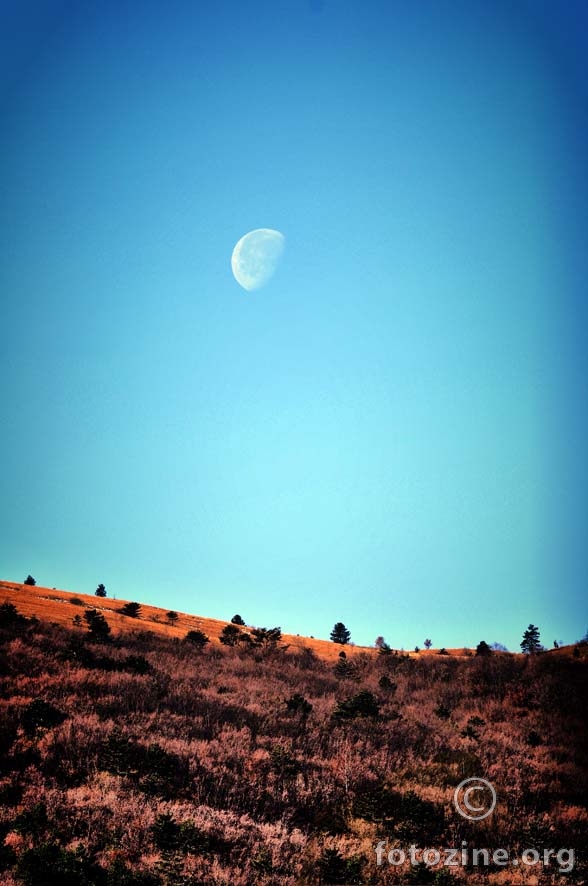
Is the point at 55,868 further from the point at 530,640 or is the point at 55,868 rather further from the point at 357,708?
the point at 530,640

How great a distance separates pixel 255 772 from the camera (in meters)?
10.9

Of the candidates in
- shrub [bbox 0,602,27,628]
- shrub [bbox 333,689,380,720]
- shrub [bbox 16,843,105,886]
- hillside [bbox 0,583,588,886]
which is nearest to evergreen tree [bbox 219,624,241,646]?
hillside [bbox 0,583,588,886]

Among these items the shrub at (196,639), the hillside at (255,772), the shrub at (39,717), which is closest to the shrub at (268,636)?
the shrub at (196,639)

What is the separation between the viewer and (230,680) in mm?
19250

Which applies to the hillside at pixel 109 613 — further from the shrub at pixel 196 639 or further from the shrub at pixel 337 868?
the shrub at pixel 337 868

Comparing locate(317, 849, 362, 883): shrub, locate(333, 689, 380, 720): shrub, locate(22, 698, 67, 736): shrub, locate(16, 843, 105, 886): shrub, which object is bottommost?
locate(16, 843, 105, 886): shrub

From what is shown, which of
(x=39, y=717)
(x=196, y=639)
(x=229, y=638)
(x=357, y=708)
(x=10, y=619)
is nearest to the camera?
(x=39, y=717)

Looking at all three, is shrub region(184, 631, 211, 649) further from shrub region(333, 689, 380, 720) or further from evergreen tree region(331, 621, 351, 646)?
evergreen tree region(331, 621, 351, 646)

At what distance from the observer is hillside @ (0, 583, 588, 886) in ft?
24.5

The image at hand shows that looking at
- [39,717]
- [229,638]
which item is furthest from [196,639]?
[39,717]

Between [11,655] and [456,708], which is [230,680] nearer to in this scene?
[11,655]

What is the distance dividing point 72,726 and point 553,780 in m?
13.6

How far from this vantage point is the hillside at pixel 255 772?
7.48 meters

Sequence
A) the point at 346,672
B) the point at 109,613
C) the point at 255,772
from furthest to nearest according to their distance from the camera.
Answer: the point at 109,613
the point at 346,672
the point at 255,772
